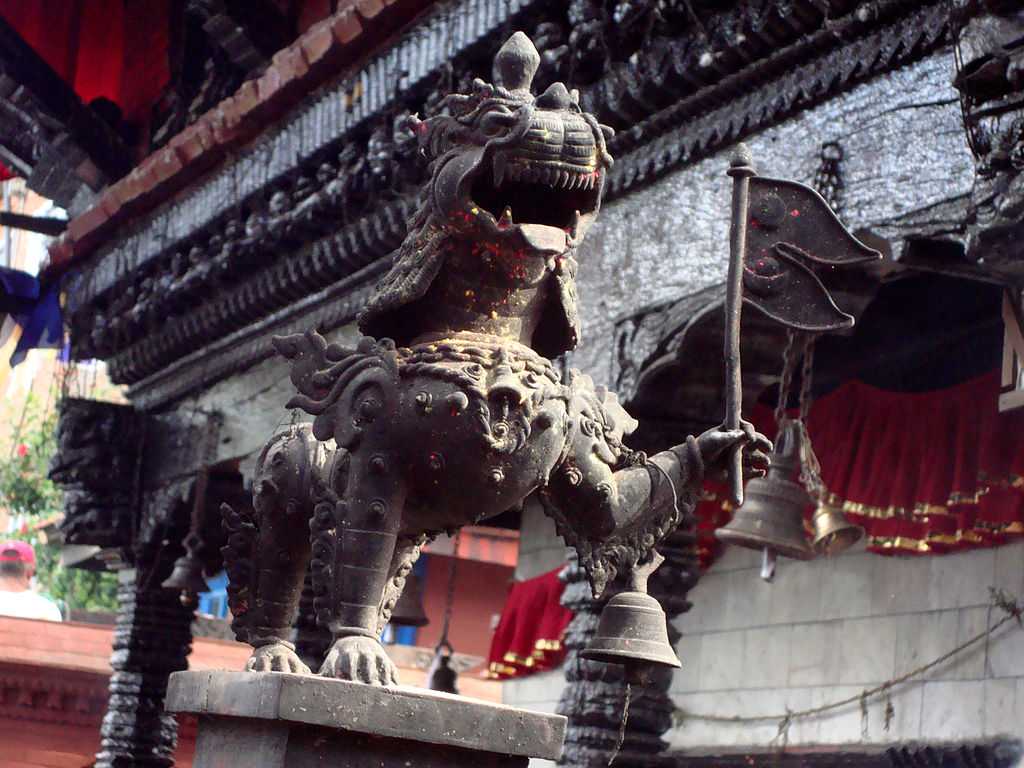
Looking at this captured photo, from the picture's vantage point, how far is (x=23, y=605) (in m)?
10.1

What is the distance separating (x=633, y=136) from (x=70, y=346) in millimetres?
5983

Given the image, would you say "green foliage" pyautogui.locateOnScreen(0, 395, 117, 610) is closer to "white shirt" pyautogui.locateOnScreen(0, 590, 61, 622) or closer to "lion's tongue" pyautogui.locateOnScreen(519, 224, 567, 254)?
"white shirt" pyautogui.locateOnScreen(0, 590, 61, 622)

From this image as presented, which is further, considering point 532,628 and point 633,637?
point 532,628

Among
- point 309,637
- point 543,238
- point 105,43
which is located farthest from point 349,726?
point 105,43

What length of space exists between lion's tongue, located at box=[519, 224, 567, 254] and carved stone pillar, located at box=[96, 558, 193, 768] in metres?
6.86

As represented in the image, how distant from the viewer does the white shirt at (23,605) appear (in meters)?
9.98

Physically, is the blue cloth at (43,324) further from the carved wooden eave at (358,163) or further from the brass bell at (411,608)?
the brass bell at (411,608)

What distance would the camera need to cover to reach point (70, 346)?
10930 mm

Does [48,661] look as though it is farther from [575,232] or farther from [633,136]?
[575,232]

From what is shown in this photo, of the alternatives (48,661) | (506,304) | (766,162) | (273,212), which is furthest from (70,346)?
(506,304)

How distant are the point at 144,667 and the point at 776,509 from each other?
4821mm

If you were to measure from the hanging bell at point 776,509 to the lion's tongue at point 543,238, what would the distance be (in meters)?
3.03

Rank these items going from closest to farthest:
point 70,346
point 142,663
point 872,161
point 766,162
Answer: point 872,161
point 766,162
point 142,663
point 70,346

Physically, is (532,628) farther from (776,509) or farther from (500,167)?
(500,167)
